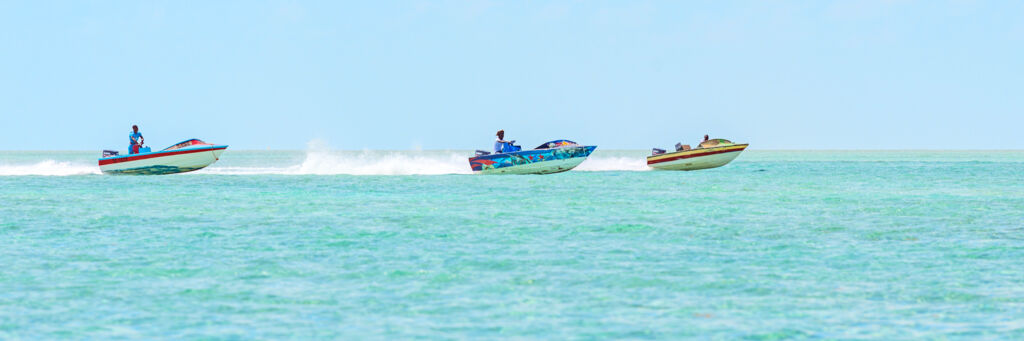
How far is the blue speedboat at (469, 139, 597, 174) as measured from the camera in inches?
1876

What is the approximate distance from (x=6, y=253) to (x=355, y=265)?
6.52 m

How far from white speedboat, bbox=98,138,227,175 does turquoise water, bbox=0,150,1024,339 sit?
1585cm

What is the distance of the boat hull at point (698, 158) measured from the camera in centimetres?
5397

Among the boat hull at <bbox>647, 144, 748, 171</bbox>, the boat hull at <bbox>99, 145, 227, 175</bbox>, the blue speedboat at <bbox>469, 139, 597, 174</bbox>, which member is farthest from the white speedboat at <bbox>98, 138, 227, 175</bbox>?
the boat hull at <bbox>647, 144, 748, 171</bbox>

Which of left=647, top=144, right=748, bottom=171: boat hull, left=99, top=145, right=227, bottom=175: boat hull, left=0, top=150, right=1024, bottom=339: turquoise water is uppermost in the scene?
left=99, top=145, right=227, bottom=175: boat hull

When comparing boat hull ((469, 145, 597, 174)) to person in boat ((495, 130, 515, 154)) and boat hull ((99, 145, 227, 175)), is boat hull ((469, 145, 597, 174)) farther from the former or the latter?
boat hull ((99, 145, 227, 175))

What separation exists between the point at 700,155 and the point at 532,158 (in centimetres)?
1116

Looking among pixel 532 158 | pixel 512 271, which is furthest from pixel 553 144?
pixel 512 271

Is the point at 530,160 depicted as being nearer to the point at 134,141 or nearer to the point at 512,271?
the point at 134,141

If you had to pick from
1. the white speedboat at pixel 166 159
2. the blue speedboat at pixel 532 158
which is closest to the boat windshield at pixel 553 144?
the blue speedboat at pixel 532 158

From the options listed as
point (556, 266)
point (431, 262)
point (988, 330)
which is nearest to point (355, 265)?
point (431, 262)

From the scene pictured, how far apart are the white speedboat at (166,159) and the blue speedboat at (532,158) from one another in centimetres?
1199

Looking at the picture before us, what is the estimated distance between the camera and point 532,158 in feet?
157

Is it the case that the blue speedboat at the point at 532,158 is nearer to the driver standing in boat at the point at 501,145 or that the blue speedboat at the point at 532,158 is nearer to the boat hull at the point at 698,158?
the driver standing in boat at the point at 501,145
